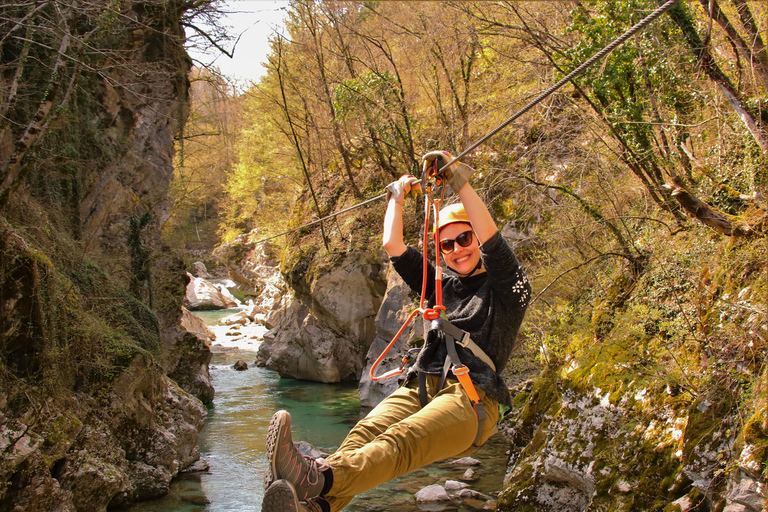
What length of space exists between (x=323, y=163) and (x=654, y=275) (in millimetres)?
14721

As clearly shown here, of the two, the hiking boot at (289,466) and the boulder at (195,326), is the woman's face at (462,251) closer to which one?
the hiking boot at (289,466)

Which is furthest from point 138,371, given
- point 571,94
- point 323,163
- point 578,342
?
point 323,163

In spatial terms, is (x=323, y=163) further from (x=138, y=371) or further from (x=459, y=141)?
(x=138, y=371)

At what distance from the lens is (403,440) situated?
2861mm

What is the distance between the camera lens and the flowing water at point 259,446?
8.16 metres

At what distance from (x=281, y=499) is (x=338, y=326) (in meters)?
14.0

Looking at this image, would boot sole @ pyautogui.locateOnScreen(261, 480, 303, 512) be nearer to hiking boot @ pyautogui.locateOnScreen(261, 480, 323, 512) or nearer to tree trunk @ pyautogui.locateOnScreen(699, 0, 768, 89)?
hiking boot @ pyautogui.locateOnScreen(261, 480, 323, 512)

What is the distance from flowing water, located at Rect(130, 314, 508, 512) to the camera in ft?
26.8

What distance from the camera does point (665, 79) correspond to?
6.45 meters

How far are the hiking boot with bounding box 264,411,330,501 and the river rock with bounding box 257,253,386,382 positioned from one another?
13.0 meters

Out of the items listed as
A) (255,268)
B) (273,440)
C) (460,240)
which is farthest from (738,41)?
(255,268)

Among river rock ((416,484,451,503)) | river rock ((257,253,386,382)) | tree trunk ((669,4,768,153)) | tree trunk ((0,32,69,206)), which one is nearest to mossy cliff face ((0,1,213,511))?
tree trunk ((0,32,69,206))

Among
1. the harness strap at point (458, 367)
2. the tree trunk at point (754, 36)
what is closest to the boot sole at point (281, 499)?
the harness strap at point (458, 367)

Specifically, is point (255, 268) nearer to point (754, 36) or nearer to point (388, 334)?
point (388, 334)
